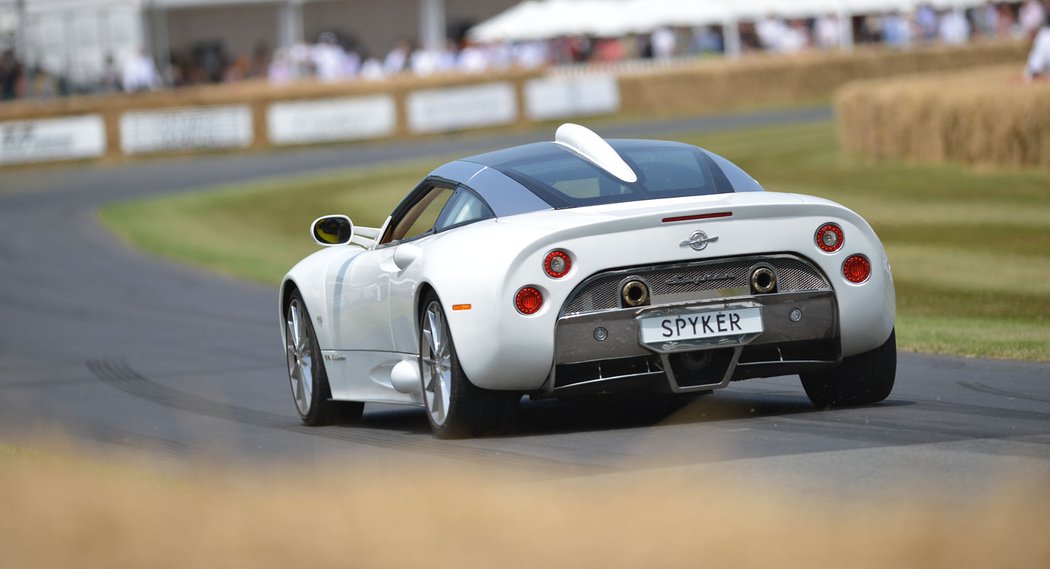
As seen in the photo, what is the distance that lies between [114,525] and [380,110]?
124 feet

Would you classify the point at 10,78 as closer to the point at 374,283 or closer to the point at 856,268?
the point at 374,283

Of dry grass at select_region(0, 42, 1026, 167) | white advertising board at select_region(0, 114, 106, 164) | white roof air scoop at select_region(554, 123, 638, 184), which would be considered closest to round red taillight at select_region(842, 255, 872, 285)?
white roof air scoop at select_region(554, 123, 638, 184)

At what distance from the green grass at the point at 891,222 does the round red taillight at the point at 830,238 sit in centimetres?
278

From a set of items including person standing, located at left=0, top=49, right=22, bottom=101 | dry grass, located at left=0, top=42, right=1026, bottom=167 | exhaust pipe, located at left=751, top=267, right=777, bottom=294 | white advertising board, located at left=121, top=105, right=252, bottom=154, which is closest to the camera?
exhaust pipe, located at left=751, top=267, right=777, bottom=294

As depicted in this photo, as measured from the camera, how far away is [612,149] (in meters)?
8.48

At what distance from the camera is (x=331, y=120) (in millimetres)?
42000

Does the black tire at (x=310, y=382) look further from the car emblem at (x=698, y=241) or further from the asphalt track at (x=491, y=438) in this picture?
the car emblem at (x=698, y=241)

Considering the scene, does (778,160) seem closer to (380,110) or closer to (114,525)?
(380,110)

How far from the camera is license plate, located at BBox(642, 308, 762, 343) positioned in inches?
295

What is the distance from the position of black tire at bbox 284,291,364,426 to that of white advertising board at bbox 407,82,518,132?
33048 millimetres

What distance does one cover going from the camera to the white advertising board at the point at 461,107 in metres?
42.6

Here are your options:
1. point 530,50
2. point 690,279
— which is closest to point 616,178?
point 690,279

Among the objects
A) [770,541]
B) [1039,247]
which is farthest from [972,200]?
[770,541]

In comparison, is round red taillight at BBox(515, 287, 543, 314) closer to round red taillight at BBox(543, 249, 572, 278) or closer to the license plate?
round red taillight at BBox(543, 249, 572, 278)
